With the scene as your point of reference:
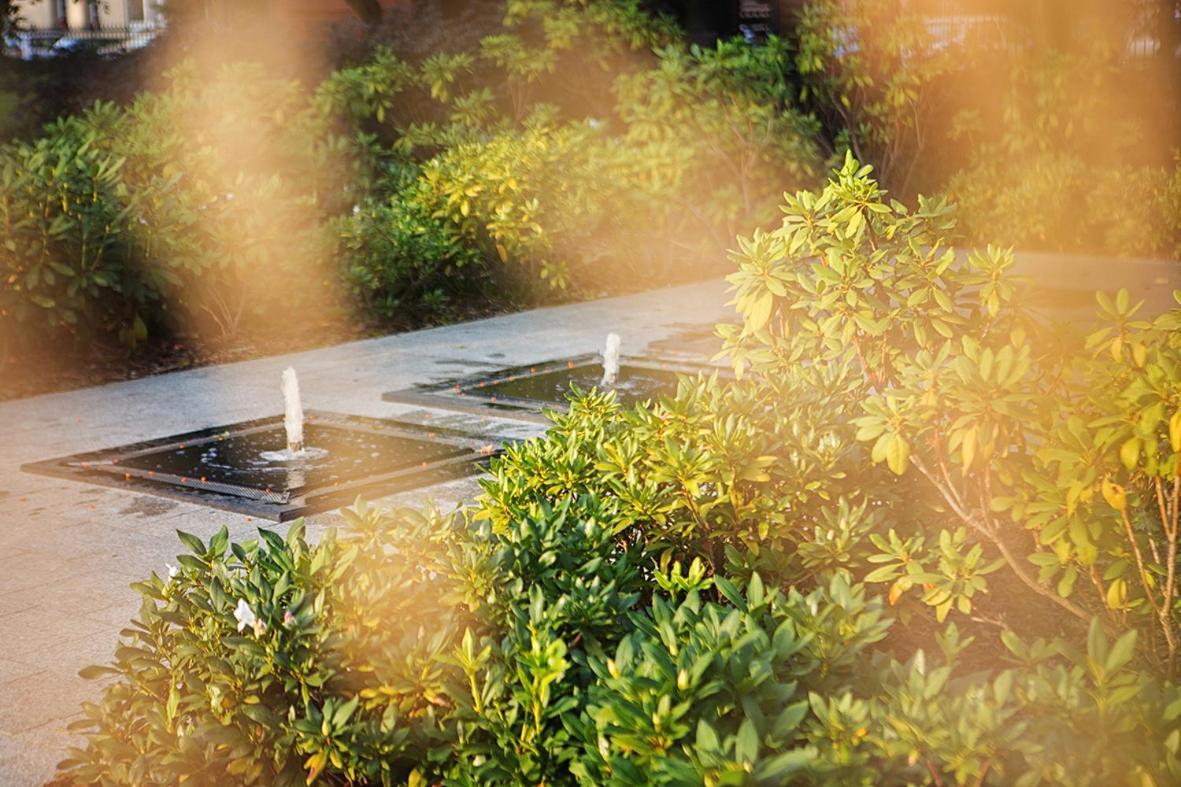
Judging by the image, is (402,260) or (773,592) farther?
(402,260)

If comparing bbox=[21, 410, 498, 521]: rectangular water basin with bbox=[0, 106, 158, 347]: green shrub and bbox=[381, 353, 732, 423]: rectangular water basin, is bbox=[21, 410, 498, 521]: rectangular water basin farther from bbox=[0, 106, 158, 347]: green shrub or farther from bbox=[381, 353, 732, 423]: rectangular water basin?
bbox=[0, 106, 158, 347]: green shrub

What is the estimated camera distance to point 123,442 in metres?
9.37

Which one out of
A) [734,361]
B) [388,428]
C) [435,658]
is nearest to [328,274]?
[388,428]

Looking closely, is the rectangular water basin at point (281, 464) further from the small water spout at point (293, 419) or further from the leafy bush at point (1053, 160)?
the leafy bush at point (1053, 160)

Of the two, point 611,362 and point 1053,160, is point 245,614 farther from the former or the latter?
point 1053,160

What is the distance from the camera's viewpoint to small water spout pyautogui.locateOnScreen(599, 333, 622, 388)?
1080 cm

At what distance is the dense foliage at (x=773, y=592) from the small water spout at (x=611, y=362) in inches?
221

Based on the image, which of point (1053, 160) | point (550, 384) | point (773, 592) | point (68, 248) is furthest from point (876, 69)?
point (773, 592)

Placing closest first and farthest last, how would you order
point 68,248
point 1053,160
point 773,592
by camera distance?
point 773,592 < point 68,248 < point 1053,160

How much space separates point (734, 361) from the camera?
15.7ft

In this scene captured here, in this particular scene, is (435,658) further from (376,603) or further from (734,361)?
(734,361)

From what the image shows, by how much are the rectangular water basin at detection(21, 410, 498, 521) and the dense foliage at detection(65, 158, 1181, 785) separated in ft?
9.94

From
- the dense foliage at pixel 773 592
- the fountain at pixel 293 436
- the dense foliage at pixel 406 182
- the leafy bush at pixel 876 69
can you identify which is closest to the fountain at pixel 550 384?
the fountain at pixel 293 436

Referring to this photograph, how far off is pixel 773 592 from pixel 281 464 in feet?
18.0
